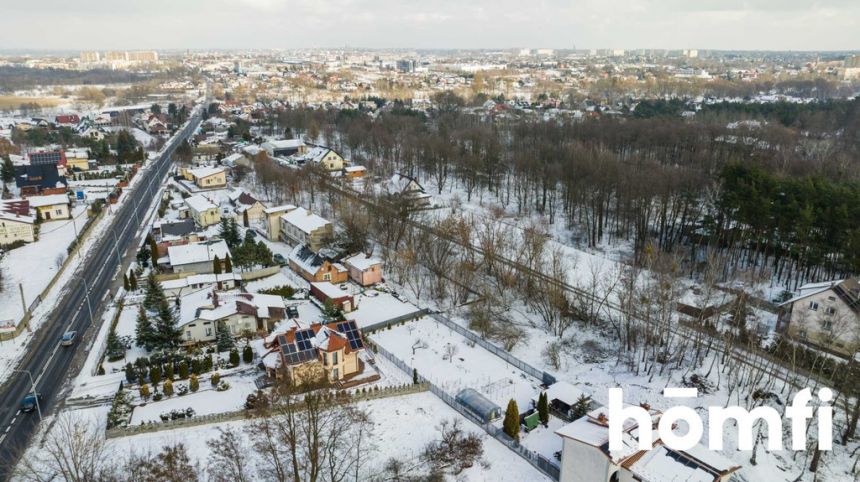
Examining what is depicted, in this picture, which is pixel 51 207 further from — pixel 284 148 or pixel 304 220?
pixel 284 148

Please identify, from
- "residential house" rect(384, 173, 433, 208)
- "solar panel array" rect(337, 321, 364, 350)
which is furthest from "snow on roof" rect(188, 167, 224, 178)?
"solar panel array" rect(337, 321, 364, 350)

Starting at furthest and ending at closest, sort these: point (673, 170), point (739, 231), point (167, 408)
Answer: point (673, 170)
point (739, 231)
point (167, 408)

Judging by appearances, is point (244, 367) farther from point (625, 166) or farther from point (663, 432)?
point (625, 166)

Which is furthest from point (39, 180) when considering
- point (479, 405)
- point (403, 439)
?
point (479, 405)

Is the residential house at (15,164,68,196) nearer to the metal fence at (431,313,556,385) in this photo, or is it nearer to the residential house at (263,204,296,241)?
the residential house at (263,204,296,241)

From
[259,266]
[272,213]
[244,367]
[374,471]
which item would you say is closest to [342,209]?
[272,213]
